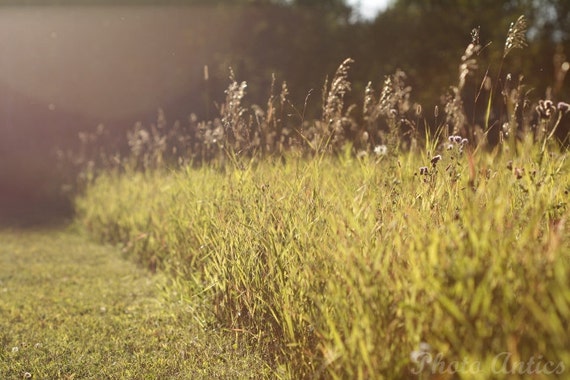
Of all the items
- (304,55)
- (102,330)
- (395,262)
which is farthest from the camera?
(304,55)

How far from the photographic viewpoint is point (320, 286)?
3287 mm

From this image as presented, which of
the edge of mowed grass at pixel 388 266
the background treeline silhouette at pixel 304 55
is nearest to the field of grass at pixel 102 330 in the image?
the edge of mowed grass at pixel 388 266

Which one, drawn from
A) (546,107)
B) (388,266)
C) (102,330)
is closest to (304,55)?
(102,330)

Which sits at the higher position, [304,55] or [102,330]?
[304,55]

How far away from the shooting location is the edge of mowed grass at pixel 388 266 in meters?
2.33

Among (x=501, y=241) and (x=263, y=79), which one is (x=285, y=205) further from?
(x=263, y=79)

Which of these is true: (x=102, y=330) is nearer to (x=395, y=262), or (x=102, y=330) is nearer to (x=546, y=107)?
(x=395, y=262)

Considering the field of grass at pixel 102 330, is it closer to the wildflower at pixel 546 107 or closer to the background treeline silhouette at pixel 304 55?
the wildflower at pixel 546 107

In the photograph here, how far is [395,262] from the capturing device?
2891 mm

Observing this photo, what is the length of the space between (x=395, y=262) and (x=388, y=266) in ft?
0.16

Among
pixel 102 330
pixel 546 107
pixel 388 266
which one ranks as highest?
pixel 546 107

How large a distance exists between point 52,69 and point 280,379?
12.6 metres

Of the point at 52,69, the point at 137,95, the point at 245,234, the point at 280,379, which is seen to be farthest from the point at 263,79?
the point at 280,379

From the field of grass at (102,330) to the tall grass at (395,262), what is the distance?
0.20 meters
